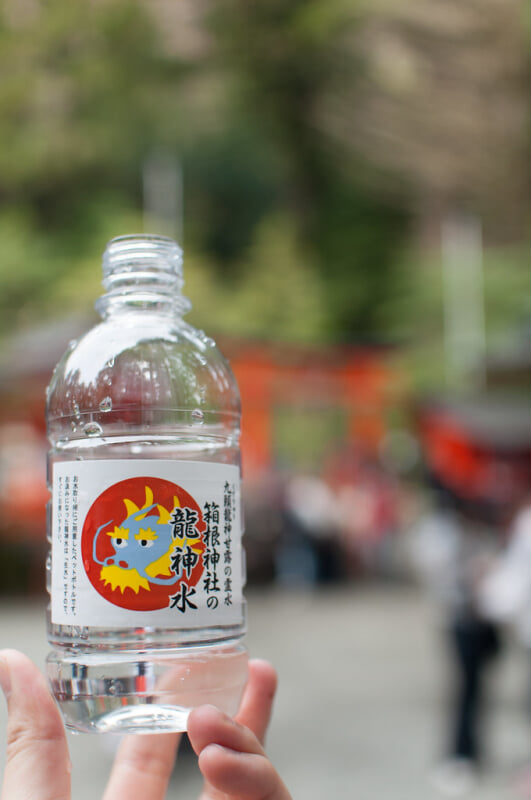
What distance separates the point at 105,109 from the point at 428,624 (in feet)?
79.7

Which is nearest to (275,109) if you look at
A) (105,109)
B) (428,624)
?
(105,109)

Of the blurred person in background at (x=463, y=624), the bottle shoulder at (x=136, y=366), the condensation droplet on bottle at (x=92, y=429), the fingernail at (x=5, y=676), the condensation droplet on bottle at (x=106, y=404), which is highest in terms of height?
the bottle shoulder at (x=136, y=366)

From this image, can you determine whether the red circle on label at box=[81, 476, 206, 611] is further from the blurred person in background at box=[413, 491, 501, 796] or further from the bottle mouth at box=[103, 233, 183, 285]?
the blurred person in background at box=[413, 491, 501, 796]

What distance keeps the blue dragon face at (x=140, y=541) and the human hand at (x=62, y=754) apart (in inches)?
7.4

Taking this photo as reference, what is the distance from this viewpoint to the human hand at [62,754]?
1.09 metres

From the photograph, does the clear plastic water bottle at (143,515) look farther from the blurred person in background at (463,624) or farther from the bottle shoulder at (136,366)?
the blurred person in background at (463,624)

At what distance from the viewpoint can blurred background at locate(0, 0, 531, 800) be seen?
595cm

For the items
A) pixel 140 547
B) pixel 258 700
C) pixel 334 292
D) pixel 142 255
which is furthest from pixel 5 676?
pixel 334 292

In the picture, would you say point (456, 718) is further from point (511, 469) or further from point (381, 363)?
point (381, 363)

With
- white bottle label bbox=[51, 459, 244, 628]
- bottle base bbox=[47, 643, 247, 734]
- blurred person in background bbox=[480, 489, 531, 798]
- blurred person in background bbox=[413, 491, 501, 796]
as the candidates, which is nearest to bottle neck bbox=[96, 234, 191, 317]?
white bottle label bbox=[51, 459, 244, 628]

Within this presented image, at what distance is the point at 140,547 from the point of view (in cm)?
128

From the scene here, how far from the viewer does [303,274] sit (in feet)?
96.8

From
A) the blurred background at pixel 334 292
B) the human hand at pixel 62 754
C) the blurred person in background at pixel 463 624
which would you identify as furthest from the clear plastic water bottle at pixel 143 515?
the blurred background at pixel 334 292

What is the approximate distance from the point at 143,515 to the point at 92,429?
1.95ft
